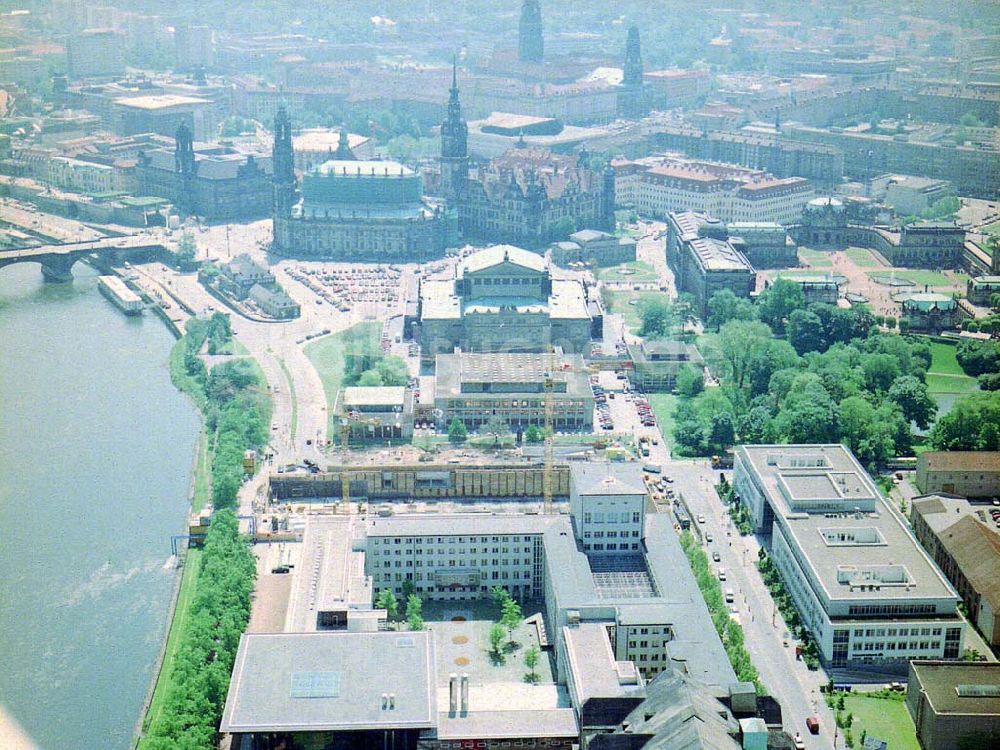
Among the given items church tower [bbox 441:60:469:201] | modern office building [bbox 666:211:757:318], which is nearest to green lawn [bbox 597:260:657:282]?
modern office building [bbox 666:211:757:318]

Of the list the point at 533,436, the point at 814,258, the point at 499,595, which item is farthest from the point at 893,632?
the point at 814,258

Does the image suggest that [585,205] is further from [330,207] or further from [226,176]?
[226,176]

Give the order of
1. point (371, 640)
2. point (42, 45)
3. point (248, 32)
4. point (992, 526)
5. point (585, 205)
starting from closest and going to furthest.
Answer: point (371, 640)
point (992, 526)
point (585, 205)
point (42, 45)
point (248, 32)

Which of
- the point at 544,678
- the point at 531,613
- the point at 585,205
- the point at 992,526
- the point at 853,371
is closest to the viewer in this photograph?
the point at 544,678

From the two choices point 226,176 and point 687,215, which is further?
point 226,176

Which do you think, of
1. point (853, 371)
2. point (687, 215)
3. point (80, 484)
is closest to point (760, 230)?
point (687, 215)

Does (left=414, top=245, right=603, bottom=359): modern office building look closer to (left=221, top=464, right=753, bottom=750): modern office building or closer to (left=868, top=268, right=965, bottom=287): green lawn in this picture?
(left=868, top=268, right=965, bottom=287): green lawn
